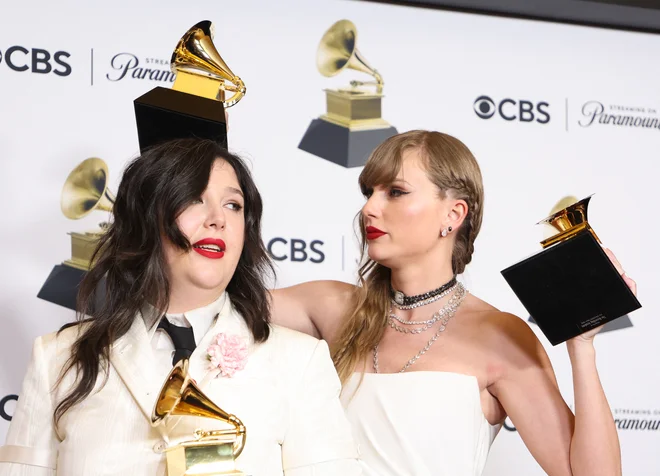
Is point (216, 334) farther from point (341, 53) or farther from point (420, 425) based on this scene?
point (341, 53)

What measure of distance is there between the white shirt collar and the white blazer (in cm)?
3

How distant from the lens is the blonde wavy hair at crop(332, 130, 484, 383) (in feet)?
8.16

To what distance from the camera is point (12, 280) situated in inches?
116

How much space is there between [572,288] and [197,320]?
893mm

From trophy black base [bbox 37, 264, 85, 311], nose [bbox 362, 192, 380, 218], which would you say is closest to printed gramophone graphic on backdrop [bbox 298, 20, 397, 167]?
nose [bbox 362, 192, 380, 218]

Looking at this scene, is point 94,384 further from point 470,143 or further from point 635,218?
point 635,218

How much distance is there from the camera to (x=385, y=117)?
11.1ft

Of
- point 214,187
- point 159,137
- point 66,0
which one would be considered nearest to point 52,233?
point 66,0

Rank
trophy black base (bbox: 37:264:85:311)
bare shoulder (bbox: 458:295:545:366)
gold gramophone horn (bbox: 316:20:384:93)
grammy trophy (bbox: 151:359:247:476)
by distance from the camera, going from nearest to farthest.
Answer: grammy trophy (bbox: 151:359:247:476)
bare shoulder (bbox: 458:295:545:366)
trophy black base (bbox: 37:264:85:311)
gold gramophone horn (bbox: 316:20:384:93)

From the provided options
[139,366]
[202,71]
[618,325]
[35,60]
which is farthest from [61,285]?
[618,325]

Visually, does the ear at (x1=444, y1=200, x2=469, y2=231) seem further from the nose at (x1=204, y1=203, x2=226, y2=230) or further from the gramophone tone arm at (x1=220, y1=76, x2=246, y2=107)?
the nose at (x1=204, y1=203, x2=226, y2=230)

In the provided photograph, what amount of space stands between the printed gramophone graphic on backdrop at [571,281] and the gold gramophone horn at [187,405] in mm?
827

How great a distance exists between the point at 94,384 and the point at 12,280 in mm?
1216

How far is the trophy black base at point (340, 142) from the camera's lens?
10.8ft
